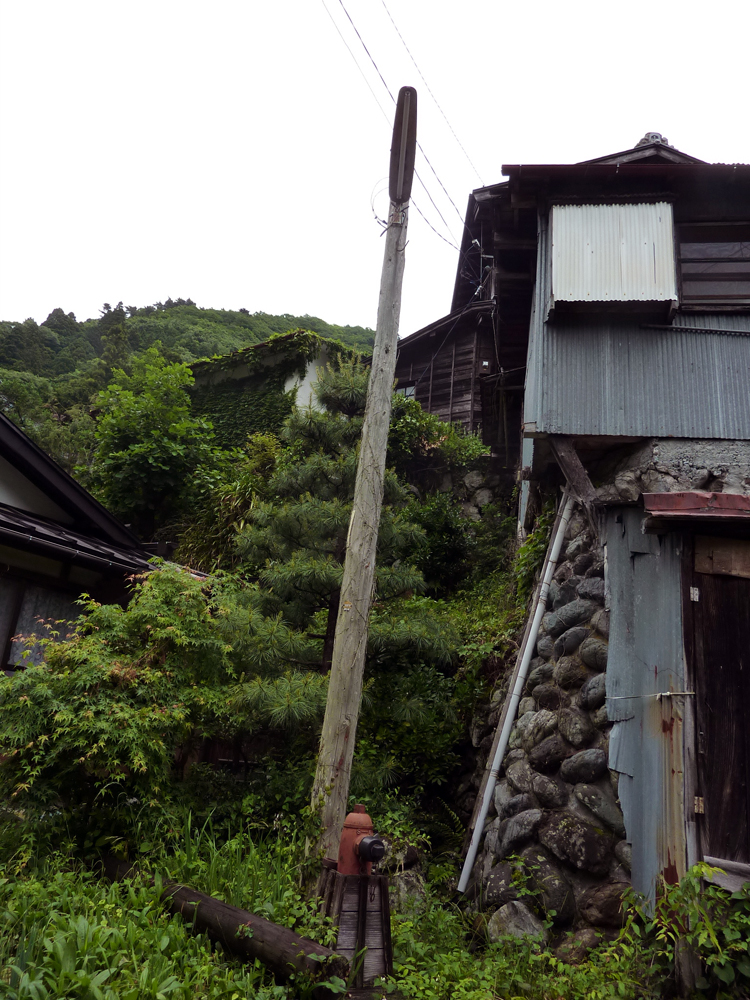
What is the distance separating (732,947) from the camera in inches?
162

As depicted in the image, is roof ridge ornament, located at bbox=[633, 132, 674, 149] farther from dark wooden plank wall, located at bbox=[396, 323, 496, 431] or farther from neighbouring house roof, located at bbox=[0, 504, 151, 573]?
dark wooden plank wall, located at bbox=[396, 323, 496, 431]

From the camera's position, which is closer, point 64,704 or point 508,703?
point 64,704

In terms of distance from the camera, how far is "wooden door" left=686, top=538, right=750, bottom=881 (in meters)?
4.59

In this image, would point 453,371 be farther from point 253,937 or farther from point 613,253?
point 253,937

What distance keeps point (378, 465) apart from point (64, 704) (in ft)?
10.8

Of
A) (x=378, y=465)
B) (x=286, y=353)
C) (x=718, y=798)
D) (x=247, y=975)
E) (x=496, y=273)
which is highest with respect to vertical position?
(x=286, y=353)

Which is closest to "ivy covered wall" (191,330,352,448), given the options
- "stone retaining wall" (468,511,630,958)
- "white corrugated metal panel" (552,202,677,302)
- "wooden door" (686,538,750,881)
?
"white corrugated metal panel" (552,202,677,302)

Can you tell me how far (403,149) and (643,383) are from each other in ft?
11.9

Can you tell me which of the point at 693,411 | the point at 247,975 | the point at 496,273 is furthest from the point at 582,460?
the point at 247,975

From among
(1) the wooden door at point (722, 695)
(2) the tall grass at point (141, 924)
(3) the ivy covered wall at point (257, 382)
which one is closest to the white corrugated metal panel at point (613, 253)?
(1) the wooden door at point (722, 695)

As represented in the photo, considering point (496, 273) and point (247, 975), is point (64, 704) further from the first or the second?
point (496, 273)

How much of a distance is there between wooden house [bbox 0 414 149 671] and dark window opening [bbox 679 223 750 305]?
759 centimetres

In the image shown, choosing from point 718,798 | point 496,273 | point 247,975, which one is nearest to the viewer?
point 247,975

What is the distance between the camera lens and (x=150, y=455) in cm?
1471
